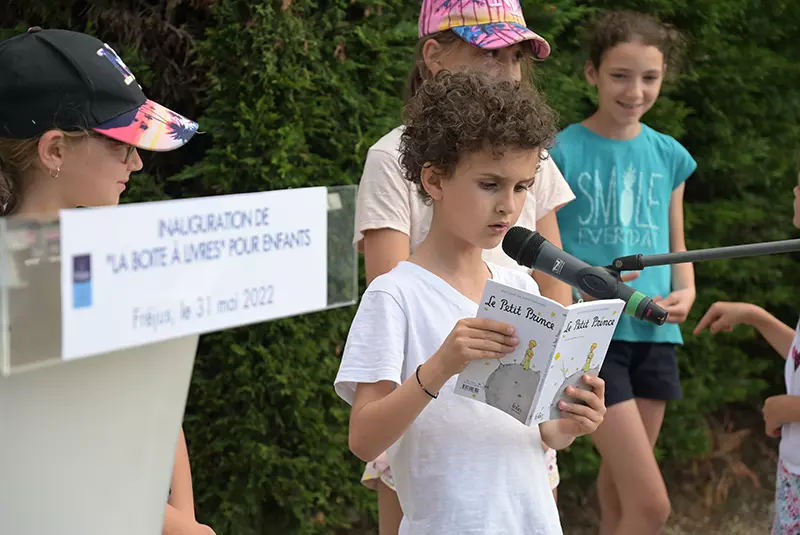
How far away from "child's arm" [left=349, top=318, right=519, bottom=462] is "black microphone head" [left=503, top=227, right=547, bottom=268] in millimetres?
199

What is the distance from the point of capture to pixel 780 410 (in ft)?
10.0

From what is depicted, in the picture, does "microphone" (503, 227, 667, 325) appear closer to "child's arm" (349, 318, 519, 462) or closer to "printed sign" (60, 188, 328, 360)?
"child's arm" (349, 318, 519, 462)

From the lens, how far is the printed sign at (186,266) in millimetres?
1046

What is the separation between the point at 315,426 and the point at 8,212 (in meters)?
2.01

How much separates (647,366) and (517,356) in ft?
6.20

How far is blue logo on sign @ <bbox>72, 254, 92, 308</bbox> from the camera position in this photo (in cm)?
104

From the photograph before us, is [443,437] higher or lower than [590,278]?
lower

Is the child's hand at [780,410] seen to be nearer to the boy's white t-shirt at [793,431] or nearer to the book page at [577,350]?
the boy's white t-shirt at [793,431]

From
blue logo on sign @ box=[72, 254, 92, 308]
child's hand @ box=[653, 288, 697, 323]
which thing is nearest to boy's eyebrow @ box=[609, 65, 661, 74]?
child's hand @ box=[653, 288, 697, 323]

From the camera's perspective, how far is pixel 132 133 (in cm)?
190

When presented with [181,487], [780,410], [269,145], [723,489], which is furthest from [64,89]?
[723,489]

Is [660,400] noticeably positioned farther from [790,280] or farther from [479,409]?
[790,280]

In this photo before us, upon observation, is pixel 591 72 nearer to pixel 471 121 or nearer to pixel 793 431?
pixel 793 431

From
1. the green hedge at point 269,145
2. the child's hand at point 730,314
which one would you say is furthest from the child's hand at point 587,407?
the green hedge at point 269,145
